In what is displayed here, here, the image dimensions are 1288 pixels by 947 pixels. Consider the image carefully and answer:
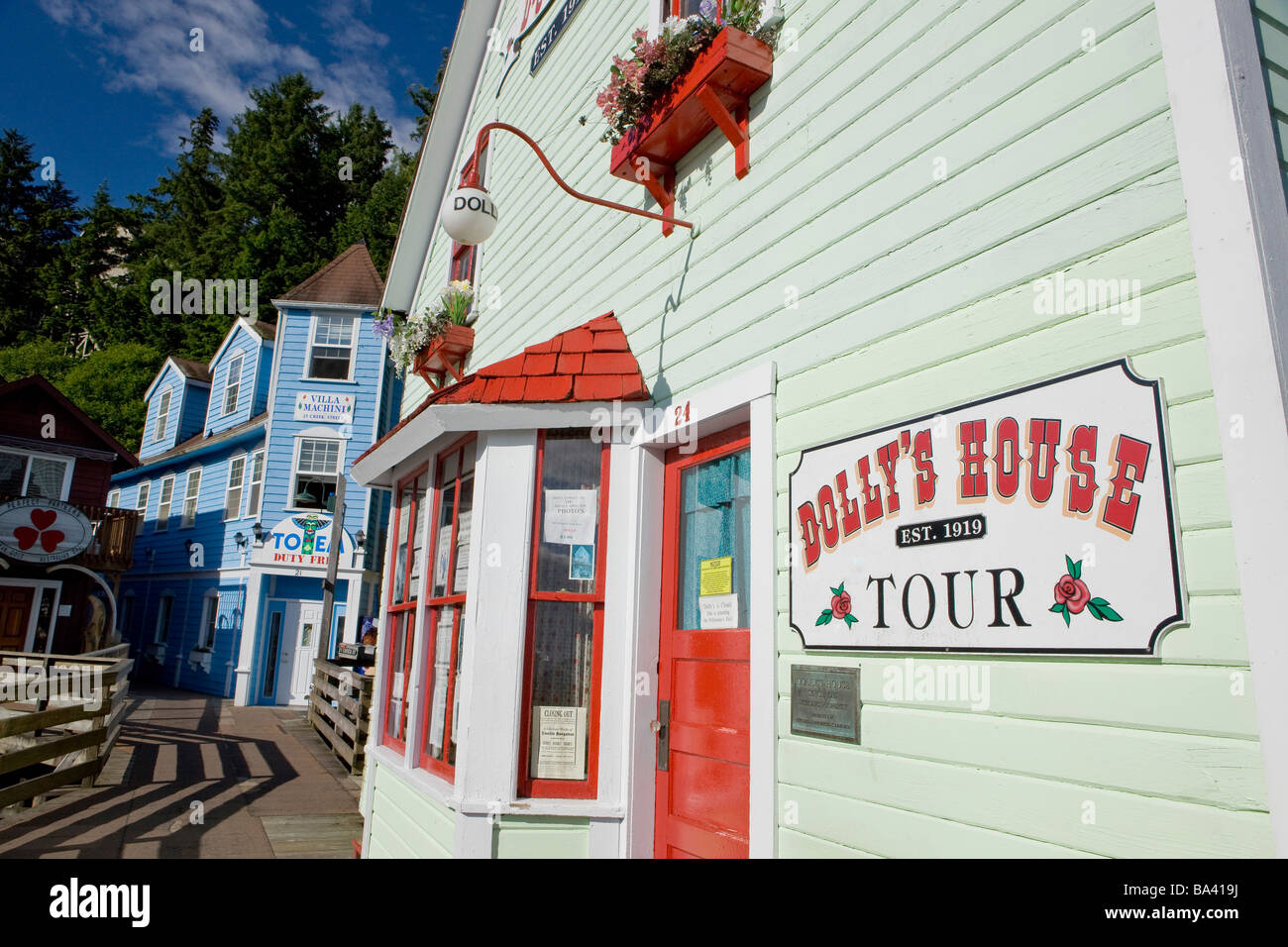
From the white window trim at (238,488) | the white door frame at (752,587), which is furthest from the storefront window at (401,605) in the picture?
the white window trim at (238,488)

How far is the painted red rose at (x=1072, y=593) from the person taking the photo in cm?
218

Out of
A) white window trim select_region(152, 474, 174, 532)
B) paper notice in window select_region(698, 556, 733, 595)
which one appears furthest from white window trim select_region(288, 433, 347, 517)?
paper notice in window select_region(698, 556, 733, 595)

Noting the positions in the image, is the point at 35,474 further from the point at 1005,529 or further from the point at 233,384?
the point at 1005,529

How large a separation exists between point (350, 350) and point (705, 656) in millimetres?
18817

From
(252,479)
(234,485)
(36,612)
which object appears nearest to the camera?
(36,612)

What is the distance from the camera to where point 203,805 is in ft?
26.8

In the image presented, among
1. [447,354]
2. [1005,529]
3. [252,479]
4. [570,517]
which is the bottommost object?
[1005,529]

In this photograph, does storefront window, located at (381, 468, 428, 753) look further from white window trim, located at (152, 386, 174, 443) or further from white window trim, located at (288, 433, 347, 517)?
white window trim, located at (152, 386, 174, 443)

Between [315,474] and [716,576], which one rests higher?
[315,474]

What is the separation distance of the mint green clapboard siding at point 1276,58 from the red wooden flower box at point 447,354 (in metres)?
6.17

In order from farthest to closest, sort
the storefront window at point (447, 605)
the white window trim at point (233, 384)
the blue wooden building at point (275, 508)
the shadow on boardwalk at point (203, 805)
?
1. the white window trim at point (233, 384)
2. the blue wooden building at point (275, 508)
3. the shadow on boardwalk at point (203, 805)
4. the storefront window at point (447, 605)

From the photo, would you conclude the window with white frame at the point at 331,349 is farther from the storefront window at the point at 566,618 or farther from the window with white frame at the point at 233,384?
the storefront window at the point at 566,618

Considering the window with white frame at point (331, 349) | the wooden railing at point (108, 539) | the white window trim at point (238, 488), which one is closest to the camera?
the wooden railing at point (108, 539)

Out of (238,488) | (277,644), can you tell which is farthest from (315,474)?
(277,644)
